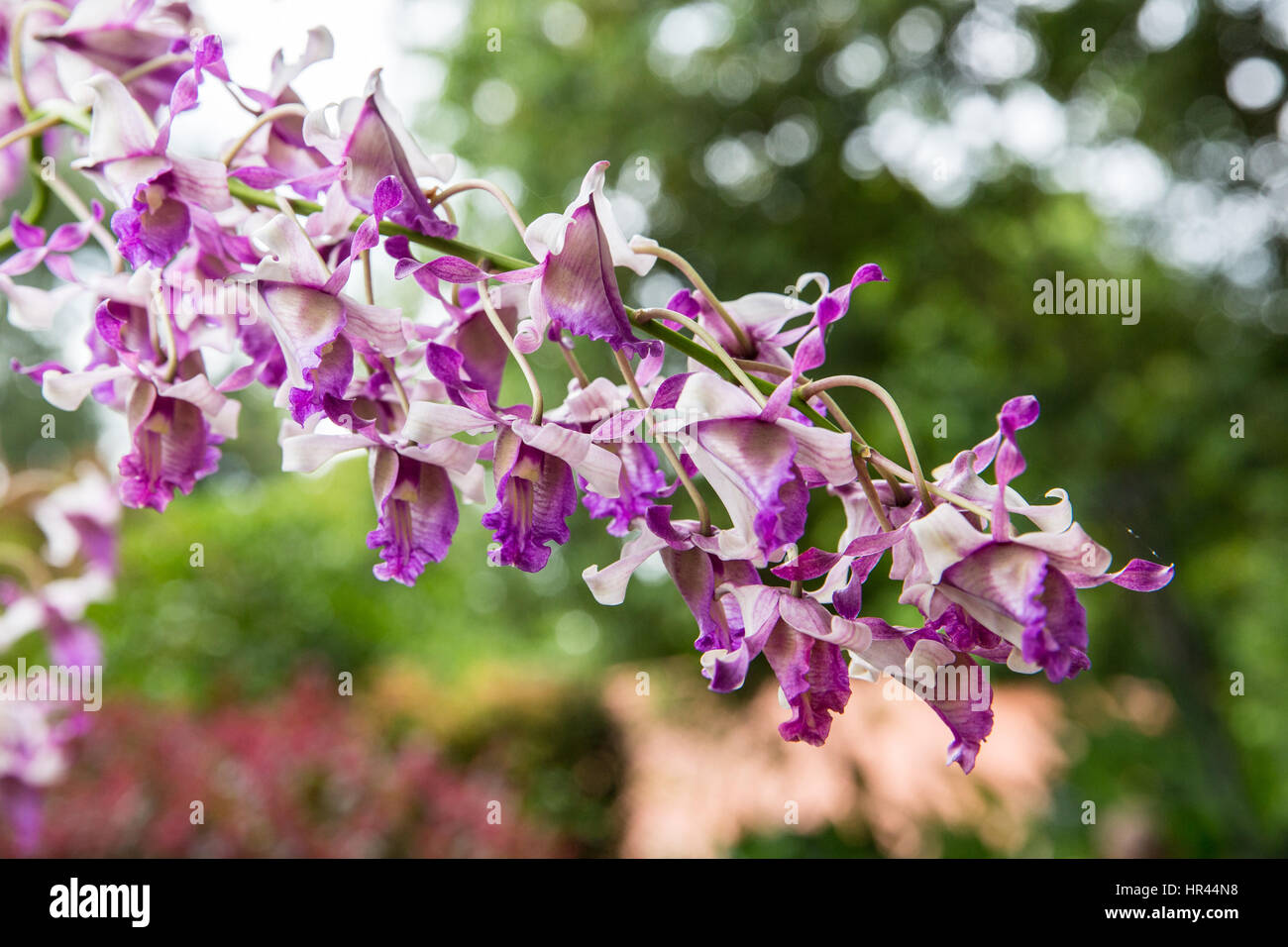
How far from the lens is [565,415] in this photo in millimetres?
526

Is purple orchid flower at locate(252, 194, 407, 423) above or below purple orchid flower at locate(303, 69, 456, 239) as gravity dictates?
below

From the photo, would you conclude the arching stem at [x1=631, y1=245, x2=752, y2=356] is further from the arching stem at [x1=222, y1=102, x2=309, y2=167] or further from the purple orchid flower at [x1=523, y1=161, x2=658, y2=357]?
the arching stem at [x1=222, y1=102, x2=309, y2=167]

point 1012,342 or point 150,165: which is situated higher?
point 1012,342

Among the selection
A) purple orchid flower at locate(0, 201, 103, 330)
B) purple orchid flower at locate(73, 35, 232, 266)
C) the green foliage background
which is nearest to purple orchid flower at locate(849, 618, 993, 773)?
purple orchid flower at locate(73, 35, 232, 266)

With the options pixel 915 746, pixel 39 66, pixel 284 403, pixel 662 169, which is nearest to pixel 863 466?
pixel 284 403

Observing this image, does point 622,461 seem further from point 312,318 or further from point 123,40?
point 123,40

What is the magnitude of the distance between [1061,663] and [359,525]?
5.22 m

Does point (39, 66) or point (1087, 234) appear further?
point (1087, 234)

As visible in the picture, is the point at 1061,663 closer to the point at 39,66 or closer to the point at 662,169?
the point at 39,66

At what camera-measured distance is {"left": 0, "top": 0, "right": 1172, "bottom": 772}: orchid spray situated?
0.44 meters

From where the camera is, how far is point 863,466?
0.47m

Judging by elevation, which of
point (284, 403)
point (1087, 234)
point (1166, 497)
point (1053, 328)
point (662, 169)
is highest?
point (662, 169)

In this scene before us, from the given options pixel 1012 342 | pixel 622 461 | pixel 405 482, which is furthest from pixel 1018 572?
pixel 1012 342

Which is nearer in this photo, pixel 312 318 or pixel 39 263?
pixel 312 318
